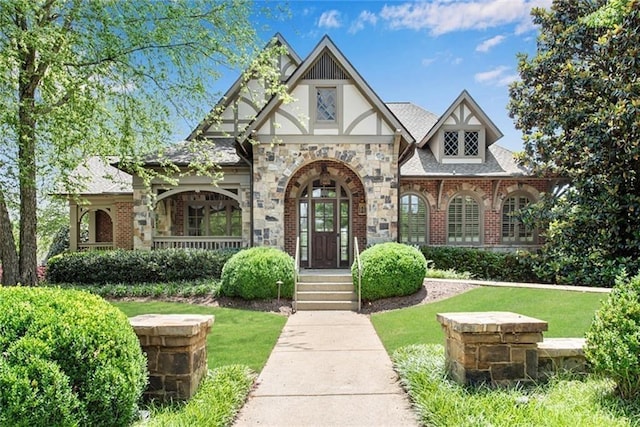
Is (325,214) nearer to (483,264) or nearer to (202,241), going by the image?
(202,241)

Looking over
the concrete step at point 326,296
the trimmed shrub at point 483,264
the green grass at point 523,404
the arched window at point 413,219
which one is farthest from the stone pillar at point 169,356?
the arched window at point 413,219

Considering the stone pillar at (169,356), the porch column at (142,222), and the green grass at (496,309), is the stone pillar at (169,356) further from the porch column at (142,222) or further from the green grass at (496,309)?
the porch column at (142,222)

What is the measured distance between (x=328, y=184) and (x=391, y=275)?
4.85m

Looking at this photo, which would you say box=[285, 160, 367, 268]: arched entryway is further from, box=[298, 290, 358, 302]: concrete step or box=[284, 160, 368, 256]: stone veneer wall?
box=[298, 290, 358, 302]: concrete step

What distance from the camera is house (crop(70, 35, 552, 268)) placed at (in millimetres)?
12305

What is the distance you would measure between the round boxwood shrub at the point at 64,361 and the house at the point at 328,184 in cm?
841

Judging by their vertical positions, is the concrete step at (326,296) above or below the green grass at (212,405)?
below

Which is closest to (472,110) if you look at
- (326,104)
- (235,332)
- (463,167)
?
(463,167)

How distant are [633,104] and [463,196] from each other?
5.70m

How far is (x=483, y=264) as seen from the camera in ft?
45.2

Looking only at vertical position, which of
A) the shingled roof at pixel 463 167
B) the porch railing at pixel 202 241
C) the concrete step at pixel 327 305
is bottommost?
the concrete step at pixel 327 305

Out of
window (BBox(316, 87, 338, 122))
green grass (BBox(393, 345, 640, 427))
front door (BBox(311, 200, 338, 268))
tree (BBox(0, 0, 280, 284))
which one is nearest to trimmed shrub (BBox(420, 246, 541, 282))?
front door (BBox(311, 200, 338, 268))

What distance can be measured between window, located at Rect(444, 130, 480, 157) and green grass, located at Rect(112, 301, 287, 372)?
9.47 meters

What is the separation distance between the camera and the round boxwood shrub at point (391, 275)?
9.79 metres
